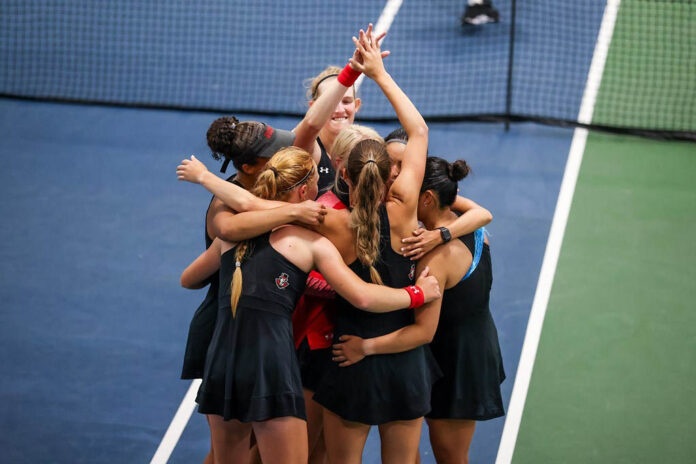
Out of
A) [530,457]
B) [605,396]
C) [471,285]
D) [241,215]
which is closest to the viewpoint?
[241,215]

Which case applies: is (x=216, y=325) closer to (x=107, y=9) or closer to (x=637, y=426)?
(x=637, y=426)

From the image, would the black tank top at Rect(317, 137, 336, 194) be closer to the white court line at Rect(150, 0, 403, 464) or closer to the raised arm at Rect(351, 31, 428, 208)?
the raised arm at Rect(351, 31, 428, 208)

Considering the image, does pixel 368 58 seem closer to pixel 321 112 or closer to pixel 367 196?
pixel 321 112

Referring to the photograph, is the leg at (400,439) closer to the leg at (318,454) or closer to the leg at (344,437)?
the leg at (344,437)

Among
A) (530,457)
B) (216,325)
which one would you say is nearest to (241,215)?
(216,325)

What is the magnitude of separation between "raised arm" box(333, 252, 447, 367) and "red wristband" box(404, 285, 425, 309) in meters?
0.10

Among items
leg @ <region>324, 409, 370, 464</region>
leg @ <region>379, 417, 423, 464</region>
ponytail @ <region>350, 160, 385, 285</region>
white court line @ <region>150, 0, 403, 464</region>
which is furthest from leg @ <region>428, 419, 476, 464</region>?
white court line @ <region>150, 0, 403, 464</region>

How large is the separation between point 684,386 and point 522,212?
2655 mm

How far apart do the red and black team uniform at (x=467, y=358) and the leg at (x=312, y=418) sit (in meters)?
0.67

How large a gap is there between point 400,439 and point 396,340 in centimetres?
54

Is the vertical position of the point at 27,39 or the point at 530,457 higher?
the point at 27,39

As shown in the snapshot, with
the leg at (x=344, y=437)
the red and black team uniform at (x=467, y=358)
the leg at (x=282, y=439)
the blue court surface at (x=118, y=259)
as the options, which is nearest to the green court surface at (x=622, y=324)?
the blue court surface at (x=118, y=259)

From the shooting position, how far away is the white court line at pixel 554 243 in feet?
20.4

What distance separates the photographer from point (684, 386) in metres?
6.50
